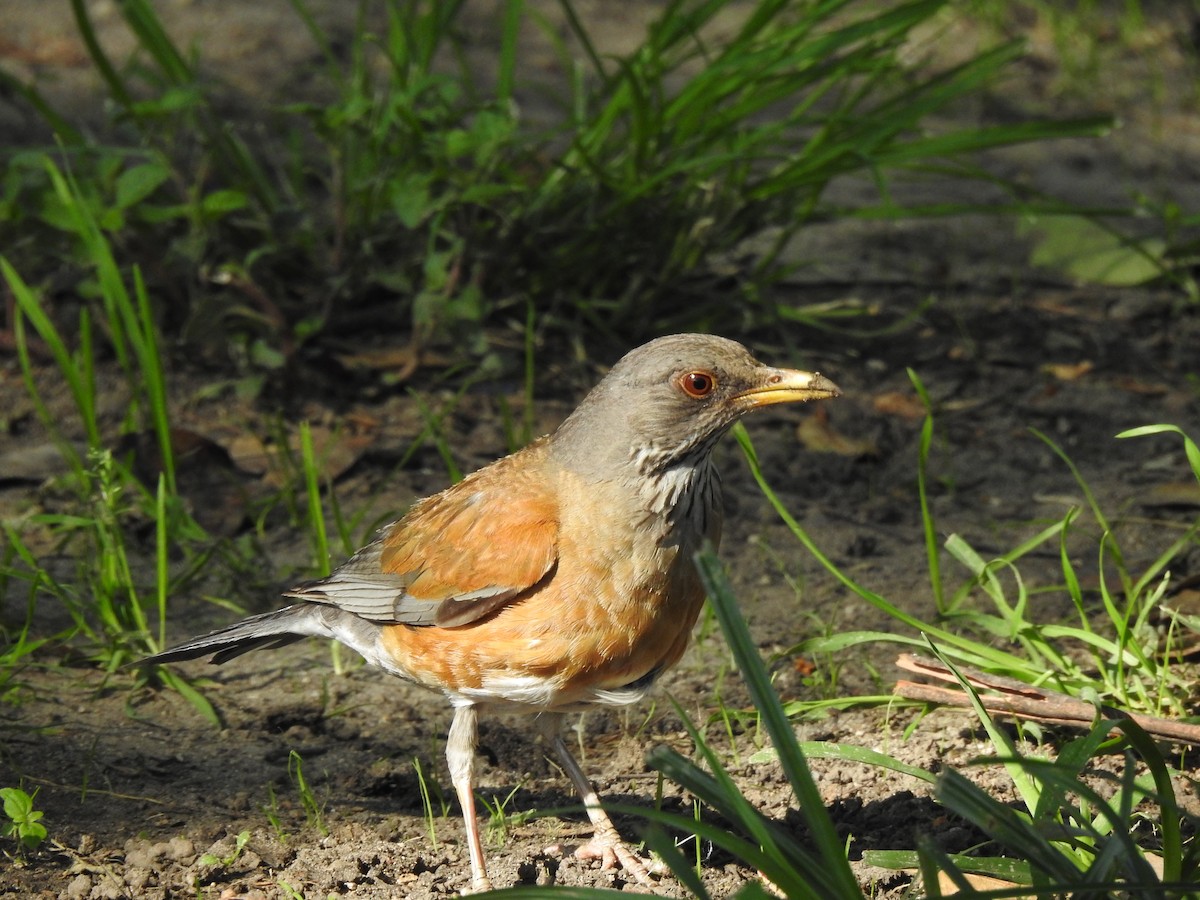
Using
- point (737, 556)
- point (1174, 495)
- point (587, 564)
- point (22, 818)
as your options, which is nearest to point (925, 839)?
point (587, 564)

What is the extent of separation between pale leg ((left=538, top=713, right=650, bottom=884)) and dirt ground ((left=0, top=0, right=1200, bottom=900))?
0.25 feet

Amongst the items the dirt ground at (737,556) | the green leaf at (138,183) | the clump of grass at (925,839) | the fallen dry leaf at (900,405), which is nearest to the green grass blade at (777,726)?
the clump of grass at (925,839)

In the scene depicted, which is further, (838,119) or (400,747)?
(838,119)

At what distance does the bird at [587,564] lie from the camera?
3.73 m

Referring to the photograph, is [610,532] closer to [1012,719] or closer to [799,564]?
[1012,719]

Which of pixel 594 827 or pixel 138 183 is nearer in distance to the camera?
pixel 594 827

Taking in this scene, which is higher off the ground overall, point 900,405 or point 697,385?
point 697,385

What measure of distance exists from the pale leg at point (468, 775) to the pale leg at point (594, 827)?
29 centimetres

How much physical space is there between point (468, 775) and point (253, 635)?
853 millimetres

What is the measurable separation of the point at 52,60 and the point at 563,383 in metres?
4.05

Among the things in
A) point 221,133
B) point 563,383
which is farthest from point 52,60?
point 563,383

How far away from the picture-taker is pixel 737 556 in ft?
17.8

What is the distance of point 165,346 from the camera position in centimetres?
632

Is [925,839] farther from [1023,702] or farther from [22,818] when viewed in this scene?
[22,818]
